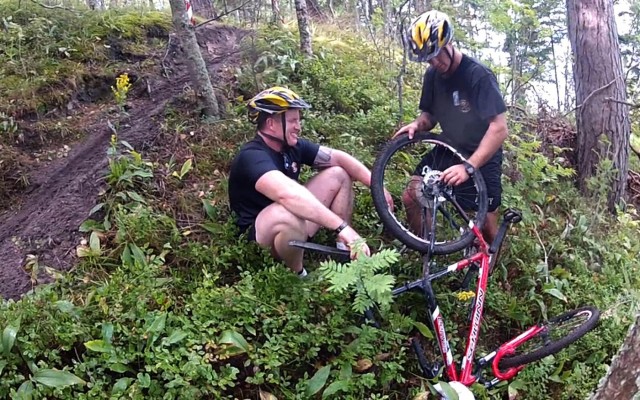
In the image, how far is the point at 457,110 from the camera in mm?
4672

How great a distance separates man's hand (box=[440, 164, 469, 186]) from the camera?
4.34 metres

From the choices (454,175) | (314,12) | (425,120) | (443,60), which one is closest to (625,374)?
(454,175)

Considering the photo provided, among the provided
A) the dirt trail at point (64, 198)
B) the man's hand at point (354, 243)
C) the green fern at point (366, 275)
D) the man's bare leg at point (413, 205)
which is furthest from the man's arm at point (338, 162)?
the dirt trail at point (64, 198)

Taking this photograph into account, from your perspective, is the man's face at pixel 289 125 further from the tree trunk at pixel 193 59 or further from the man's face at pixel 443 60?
the tree trunk at pixel 193 59

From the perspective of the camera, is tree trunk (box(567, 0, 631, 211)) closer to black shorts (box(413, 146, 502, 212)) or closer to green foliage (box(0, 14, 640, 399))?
green foliage (box(0, 14, 640, 399))

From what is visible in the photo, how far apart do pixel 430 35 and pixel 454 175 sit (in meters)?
1.10

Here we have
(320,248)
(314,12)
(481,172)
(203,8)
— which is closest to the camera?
(320,248)

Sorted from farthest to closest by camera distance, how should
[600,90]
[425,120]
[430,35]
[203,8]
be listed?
[203,8]
[600,90]
[425,120]
[430,35]

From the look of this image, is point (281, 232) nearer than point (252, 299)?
No

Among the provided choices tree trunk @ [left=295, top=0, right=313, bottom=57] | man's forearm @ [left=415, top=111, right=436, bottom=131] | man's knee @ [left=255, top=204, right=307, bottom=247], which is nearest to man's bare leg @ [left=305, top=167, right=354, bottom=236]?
man's knee @ [left=255, top=204, right=307, bottom=247]

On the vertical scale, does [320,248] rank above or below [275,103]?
below

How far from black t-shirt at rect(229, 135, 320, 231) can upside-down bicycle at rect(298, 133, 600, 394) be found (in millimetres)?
678

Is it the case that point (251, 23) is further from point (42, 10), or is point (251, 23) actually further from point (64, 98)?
point (64, 98)

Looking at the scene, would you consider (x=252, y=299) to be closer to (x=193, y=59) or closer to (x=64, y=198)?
(x=64, y=198)
